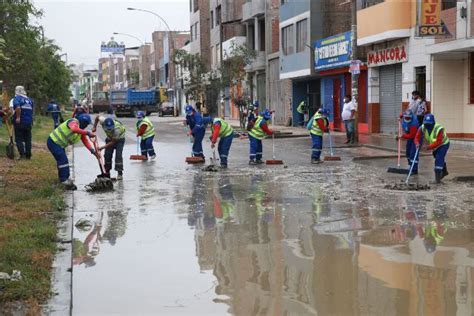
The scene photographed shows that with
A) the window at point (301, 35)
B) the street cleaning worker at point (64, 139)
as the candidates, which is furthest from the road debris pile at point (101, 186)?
the window at point (301, 35)

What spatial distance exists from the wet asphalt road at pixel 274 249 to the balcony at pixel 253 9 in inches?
1209

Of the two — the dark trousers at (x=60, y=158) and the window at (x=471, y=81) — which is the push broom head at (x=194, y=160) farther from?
the window at (x=471, y=81)

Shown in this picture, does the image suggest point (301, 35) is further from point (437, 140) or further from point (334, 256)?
point (334, 256)

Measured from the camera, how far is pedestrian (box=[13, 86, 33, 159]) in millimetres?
16219

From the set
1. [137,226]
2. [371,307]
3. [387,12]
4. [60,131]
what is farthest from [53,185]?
[387,12]

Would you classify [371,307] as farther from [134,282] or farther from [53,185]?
[53,185]

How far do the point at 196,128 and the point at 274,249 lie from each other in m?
10.3

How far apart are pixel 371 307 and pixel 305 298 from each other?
0.57 metres

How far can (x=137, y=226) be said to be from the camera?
889cm

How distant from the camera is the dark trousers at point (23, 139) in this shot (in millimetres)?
16375

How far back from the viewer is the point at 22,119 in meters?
16.3

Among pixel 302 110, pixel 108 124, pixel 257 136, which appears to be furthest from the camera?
pixel 302 110

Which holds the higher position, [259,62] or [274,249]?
[259,62]

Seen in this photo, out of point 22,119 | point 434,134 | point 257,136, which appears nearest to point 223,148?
point 257,136
